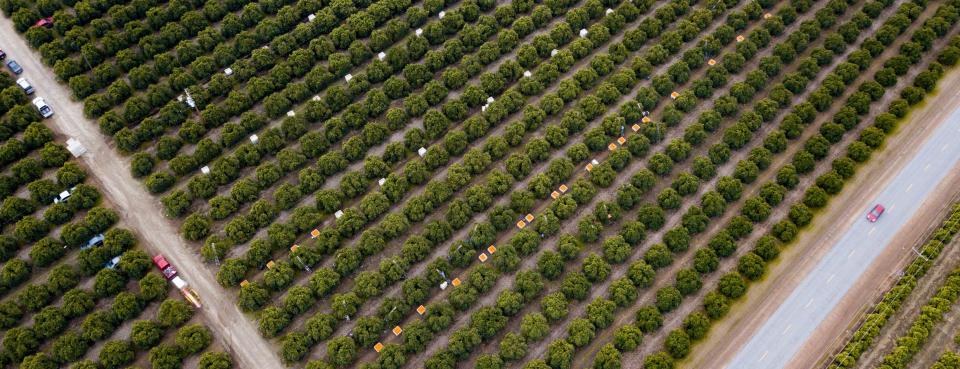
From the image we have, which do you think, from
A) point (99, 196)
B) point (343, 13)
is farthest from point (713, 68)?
point (99, 196)

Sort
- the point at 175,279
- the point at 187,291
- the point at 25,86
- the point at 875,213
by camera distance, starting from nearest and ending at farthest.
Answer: the point at 187,291
the point at 175,279
the point at 875,213
the point at 25,86

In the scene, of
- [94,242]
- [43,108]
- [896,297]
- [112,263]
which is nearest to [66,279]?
[112,263]

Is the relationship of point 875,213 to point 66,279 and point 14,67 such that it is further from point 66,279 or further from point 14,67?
point 14,67

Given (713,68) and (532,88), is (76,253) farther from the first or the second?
(713,68)

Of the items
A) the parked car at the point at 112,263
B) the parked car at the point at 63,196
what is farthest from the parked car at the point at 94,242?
the parked car at the point at 63,196

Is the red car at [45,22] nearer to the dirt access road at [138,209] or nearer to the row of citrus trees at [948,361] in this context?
the dirt access road at [138,209]

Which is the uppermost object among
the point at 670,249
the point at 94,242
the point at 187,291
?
the point at 670,249

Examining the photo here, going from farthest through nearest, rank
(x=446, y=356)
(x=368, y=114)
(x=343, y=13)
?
(x=343, y=13) < (x=368, y=114) < (x=446, y=356)
